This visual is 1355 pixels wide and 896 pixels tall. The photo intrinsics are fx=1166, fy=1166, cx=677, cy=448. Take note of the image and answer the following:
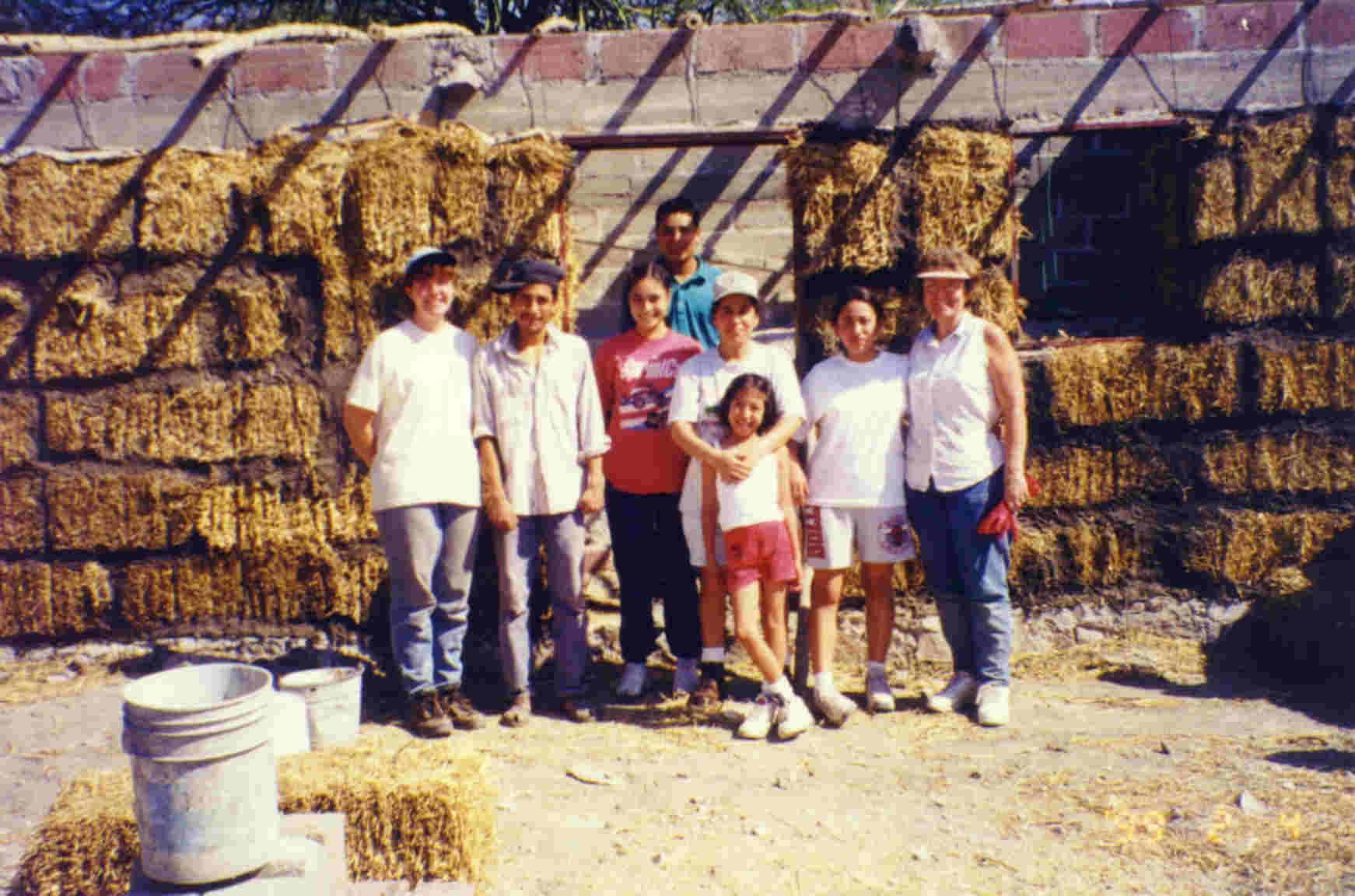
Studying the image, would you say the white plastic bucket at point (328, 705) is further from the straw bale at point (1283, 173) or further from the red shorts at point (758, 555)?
the straw bale at point (1283, 173)

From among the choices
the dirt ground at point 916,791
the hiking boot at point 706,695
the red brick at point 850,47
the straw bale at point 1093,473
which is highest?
the red brick at point 850,47

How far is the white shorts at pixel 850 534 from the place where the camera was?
469cm

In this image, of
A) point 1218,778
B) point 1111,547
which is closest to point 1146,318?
point 1111,547

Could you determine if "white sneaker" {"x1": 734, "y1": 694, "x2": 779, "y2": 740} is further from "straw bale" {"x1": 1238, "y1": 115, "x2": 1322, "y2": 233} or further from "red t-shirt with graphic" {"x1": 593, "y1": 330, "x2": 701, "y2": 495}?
"straw bale" {"x1": 1238, "y1": 115, "x2": 1322, "y2": 233}

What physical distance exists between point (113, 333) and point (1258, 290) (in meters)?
5.27

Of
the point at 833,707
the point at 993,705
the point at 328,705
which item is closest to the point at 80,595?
the point at 328,705

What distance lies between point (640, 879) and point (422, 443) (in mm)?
1903

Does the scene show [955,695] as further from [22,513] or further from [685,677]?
[22,513]

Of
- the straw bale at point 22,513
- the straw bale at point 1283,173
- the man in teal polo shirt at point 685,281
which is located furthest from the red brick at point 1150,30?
the straw bale at point 22,513

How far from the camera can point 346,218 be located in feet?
17.2

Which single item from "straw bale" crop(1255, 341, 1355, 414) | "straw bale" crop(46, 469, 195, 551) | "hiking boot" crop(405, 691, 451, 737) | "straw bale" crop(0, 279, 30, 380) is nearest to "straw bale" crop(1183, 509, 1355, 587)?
"straw bale" crop(1255, 341, 1355, 414)

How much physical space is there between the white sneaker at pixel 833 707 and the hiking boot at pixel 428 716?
150cm

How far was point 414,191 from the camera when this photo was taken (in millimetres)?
5191

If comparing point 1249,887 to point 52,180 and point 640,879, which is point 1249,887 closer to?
point 640,879
